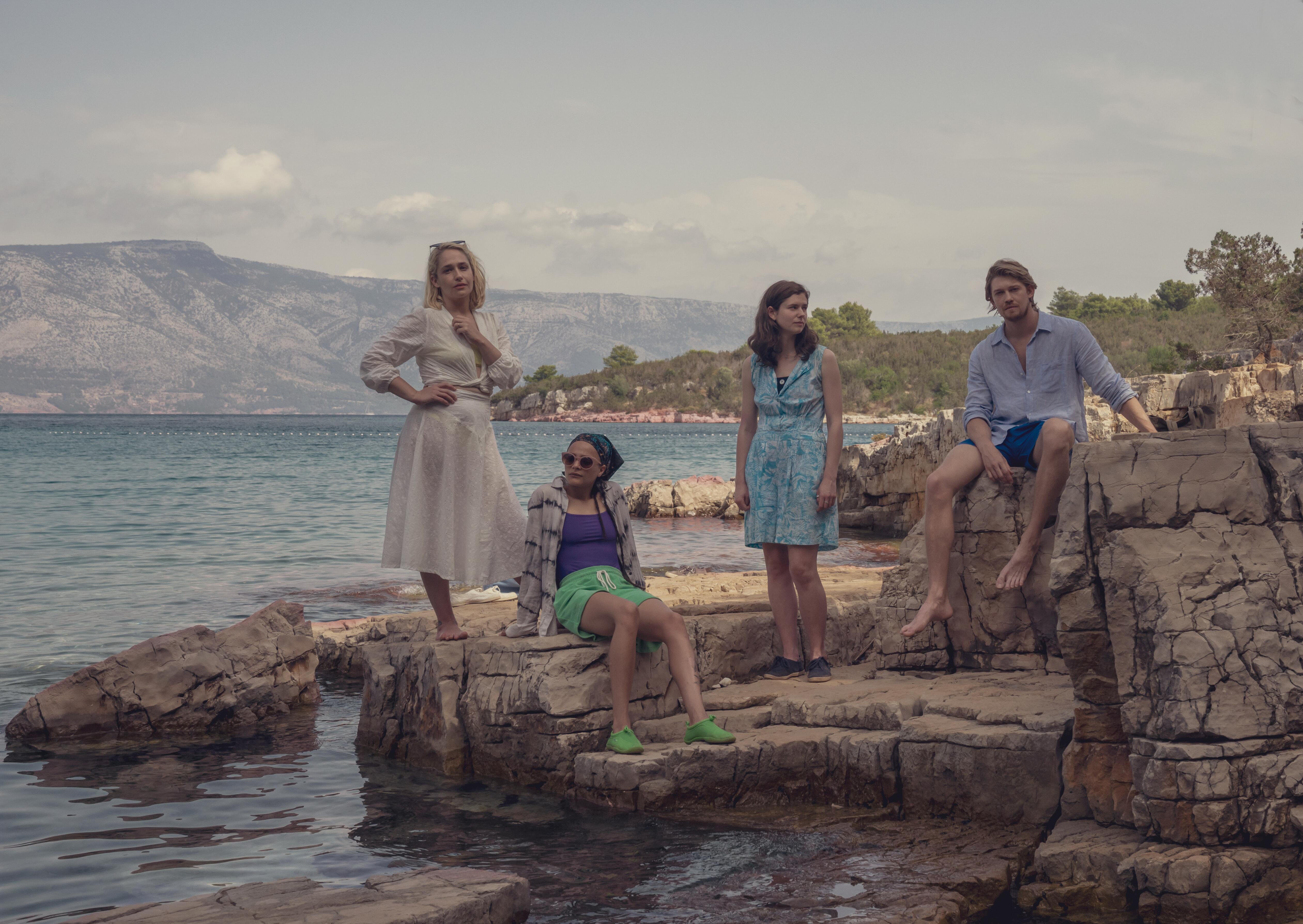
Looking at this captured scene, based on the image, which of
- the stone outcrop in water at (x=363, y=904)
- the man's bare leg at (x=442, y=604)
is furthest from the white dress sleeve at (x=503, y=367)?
the stone outcrop in water at (x=363, y=904)

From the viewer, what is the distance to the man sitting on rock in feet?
15.8

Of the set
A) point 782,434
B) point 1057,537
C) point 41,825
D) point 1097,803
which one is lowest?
point 41,825

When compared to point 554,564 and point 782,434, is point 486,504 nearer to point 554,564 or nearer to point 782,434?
point 554,564

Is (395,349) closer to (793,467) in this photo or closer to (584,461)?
(584,461)

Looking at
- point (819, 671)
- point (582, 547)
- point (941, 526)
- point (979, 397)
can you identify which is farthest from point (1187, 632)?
point (582, 547)

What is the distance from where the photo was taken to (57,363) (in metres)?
196

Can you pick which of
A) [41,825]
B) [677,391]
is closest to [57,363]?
[677,391]

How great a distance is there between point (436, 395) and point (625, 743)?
204cm

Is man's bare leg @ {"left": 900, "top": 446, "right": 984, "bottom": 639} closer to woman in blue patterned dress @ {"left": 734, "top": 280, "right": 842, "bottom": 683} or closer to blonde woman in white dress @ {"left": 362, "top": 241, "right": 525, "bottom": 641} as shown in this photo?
woman in blue patterned dress @ {"left": 734, "top": 280, "right": 842, "bottom": 683}

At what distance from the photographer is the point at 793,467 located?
537 centimetres

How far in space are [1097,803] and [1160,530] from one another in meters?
1.03

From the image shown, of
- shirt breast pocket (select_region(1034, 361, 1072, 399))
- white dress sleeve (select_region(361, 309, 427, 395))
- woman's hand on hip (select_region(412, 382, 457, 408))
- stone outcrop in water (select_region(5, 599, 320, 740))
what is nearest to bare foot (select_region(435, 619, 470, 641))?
woman's hand on hip (select_region(412, 382, 457, 408))

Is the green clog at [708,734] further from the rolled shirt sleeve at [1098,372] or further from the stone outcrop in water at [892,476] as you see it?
the stone outcrop in water at [892,476]

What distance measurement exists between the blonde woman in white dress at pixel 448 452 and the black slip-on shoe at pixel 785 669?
1.49 meters
